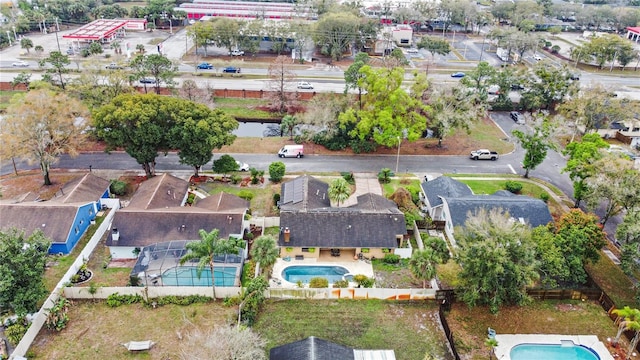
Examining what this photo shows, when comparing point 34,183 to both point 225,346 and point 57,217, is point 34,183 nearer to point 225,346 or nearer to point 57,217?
point 57,217

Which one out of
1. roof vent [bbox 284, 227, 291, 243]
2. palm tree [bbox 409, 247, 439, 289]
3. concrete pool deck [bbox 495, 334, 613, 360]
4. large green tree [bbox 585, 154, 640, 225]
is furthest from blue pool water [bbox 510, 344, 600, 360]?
roof vent [bbox 284, 227, 291, 243]

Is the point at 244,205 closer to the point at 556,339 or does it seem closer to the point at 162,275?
the point at 162,275

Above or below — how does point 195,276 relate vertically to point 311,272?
above

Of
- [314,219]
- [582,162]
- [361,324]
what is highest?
[582,162]

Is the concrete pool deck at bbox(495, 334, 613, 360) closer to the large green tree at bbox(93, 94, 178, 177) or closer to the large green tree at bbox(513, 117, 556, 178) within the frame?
the large green tree at bbox(513, 117, 556, 178)

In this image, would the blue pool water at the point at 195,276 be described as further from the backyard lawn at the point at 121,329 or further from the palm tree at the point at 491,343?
the palm tree at the point at 491,343

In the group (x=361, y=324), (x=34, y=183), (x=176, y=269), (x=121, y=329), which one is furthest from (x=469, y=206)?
(x=34, y=183)
